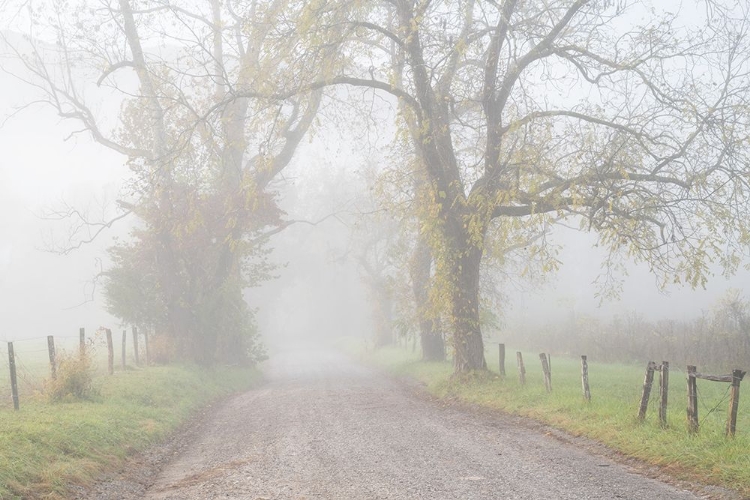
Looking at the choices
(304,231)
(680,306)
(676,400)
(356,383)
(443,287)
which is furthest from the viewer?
(680,306)

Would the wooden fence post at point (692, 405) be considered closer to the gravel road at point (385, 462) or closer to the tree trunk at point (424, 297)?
the gravel road at point (385, 462)

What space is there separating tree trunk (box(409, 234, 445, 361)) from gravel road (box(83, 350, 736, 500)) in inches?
446

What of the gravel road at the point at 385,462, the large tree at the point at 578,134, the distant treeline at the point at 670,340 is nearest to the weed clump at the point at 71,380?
the gravel road at the point at 385,462

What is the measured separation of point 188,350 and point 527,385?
47.6 feet

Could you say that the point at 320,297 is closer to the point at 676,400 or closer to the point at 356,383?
the point at 356,383

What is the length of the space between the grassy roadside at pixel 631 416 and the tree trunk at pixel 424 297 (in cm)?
505

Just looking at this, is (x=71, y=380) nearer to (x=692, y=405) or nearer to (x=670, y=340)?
(x=692, y=405)

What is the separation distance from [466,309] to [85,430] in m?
10.4

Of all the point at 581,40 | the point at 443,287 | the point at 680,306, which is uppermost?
the point at 581,40

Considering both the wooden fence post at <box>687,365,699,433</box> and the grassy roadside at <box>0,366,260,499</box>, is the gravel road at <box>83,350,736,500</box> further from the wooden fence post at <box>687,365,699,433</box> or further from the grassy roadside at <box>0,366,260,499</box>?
the wooden fence post at <box>687,365,699,433</box>

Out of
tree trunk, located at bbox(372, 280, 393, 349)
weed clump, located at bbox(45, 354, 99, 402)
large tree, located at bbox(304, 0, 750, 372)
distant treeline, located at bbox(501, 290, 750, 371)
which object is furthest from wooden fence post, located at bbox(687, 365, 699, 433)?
tree trunk, located at bbox(372, 280, 393, 349)

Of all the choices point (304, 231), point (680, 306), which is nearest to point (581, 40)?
point (304, 231)

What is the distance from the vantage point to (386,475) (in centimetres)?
849

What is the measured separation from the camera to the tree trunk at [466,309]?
17688mm
